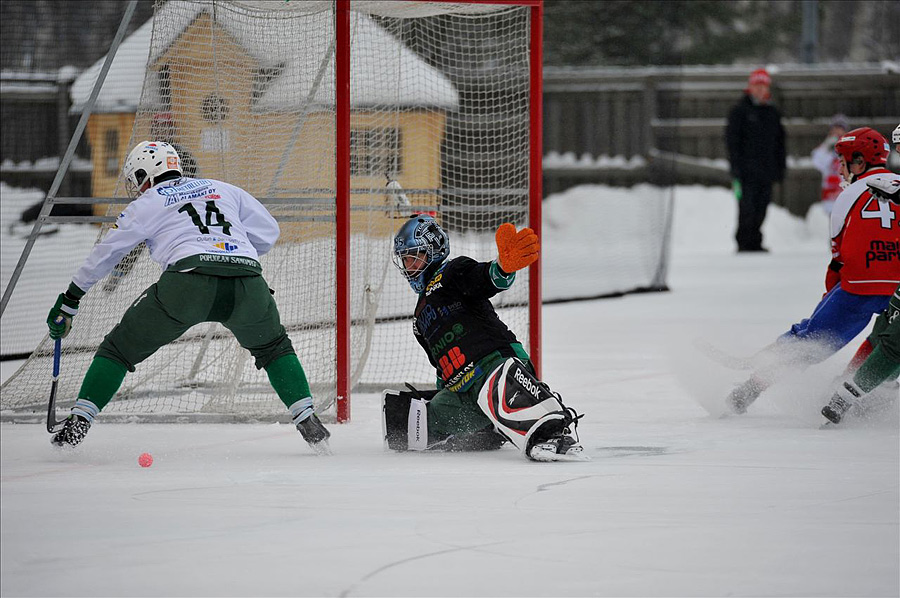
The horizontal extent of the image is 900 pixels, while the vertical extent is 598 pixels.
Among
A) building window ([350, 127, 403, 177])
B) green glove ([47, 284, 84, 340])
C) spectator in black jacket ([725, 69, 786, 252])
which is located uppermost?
building window ([350, 127, 403, 177])

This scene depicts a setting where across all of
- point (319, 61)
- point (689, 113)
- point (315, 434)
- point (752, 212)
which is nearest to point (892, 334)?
point (315, 434)

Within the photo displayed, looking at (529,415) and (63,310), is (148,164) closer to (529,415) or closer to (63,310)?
(63,310)

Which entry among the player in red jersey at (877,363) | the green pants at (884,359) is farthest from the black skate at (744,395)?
the green pants at (884,359)

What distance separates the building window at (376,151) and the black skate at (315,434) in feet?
10.1

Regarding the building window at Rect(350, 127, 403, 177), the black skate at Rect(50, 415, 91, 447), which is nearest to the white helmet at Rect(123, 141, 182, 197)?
the black skate at Rect(50, 415, 91, 447)

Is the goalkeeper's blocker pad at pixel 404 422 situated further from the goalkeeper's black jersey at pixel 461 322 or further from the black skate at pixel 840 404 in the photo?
the black skate at pixel 840 404

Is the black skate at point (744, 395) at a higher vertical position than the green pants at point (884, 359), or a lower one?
lower

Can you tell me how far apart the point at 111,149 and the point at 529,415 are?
376 inches

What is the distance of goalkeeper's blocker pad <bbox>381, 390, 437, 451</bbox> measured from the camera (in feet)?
16.8

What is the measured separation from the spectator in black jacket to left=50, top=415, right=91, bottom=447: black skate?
1148 centimetres

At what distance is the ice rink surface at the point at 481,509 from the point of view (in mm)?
3252

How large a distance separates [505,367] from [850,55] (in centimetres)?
2186

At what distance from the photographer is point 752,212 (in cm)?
1600

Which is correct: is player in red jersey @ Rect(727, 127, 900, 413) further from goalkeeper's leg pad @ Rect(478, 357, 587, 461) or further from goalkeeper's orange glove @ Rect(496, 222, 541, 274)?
goalkeeper's orange glove @ Rect(496, 222, 541, 274)
